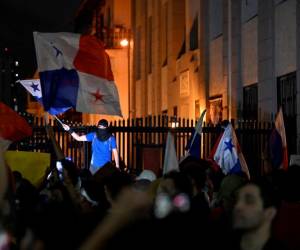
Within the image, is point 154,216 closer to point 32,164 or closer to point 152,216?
point 152,216

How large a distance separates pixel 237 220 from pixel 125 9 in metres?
40.9

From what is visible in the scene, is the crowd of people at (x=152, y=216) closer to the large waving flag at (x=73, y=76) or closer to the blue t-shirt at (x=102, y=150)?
the large waving flag at (x=73, y=76)

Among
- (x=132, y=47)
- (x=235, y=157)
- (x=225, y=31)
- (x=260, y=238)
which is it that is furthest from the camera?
(x=132, y=47)

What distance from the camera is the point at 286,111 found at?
18.9m

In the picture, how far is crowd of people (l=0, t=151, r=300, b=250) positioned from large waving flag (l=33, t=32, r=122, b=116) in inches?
190

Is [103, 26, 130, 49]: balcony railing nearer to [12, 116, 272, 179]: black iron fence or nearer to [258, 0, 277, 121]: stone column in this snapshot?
[12, 116, 272, 179]: black iron fence

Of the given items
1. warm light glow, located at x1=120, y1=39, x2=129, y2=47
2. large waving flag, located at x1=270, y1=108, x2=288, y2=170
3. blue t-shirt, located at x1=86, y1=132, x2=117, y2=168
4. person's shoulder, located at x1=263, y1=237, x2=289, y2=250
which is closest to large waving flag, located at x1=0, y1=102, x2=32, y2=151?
large waving flag, located at x1=270, y1=108, x2=288, y2=170

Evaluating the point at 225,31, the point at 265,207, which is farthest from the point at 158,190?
the point at 225,31

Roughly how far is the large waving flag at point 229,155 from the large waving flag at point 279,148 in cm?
51

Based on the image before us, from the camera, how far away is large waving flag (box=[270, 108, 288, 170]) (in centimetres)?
1278

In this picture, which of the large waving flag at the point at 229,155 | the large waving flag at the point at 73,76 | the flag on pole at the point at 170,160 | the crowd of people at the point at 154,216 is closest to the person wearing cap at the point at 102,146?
the large waving flag at the point at 73,76

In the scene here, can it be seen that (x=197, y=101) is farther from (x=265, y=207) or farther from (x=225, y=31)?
(x=265, y=207)

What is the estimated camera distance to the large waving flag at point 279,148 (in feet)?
41.9

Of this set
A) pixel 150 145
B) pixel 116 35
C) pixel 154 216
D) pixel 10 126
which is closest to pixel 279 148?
pixel 10 126
